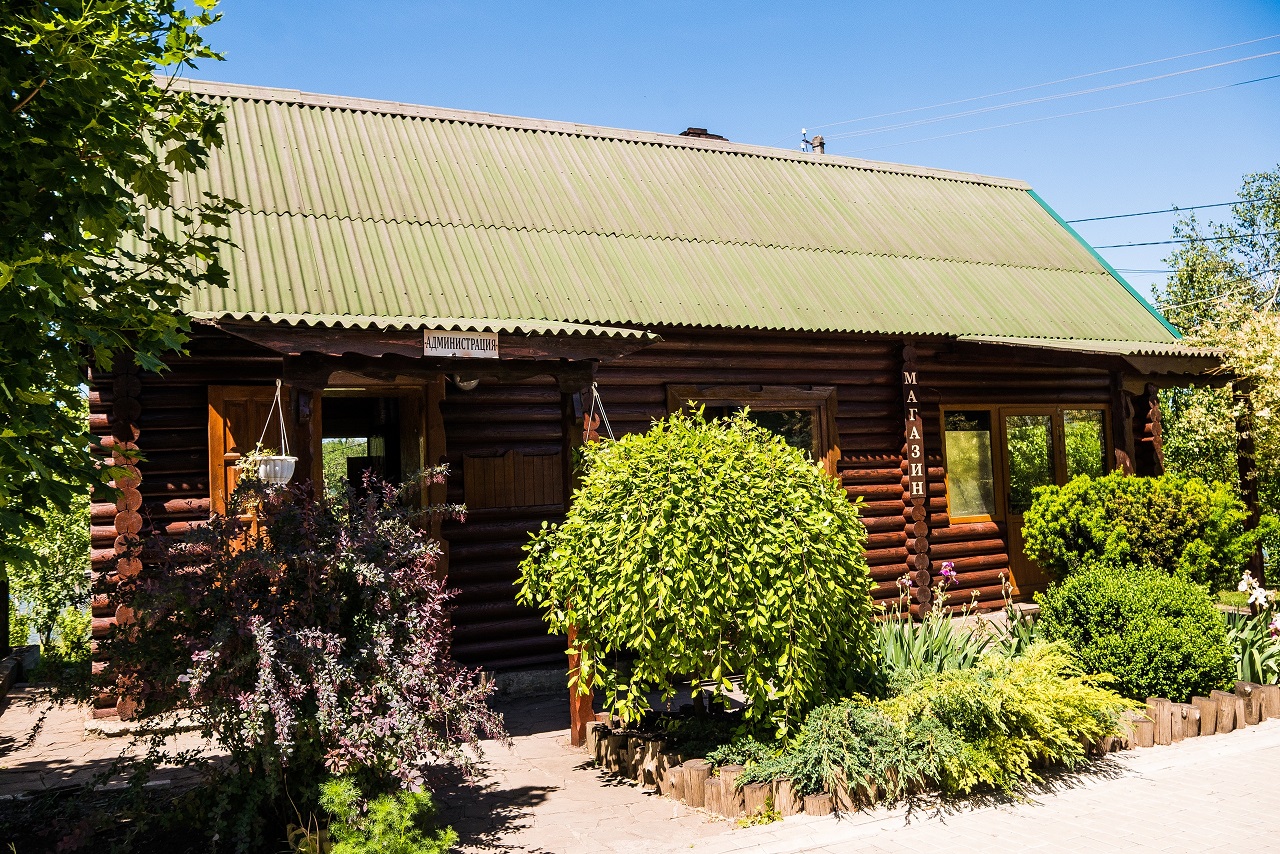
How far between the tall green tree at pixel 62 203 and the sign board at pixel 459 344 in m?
2.50

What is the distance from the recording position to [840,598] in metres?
6.35

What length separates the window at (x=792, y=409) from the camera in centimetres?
1130

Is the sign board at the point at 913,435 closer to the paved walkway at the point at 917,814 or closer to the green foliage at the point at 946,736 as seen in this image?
the paved walkway at the point at 917,814

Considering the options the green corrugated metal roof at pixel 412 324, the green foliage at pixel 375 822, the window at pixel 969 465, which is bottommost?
the green foliage at pixel 375 822

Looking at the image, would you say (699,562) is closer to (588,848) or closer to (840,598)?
(840,598)

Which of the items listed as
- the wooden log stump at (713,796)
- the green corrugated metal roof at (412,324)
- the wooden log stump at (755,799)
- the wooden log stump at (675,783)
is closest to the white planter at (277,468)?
the green corrugated metal roof at (412,324)

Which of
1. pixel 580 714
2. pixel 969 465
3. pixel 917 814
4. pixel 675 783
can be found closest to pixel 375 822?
pixel 675 783

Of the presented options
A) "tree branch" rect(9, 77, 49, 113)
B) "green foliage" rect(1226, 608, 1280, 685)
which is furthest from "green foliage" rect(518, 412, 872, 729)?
"tree branch" rect(9, 77, 49, 113)

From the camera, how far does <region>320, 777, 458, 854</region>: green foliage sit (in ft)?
15.3

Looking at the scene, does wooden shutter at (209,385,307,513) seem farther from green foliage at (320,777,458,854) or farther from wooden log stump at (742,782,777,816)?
wooden log stump at (742,782,777,816)

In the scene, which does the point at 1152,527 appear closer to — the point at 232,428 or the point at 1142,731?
the point at 1142,731

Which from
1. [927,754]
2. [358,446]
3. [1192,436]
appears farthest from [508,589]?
[358,446]

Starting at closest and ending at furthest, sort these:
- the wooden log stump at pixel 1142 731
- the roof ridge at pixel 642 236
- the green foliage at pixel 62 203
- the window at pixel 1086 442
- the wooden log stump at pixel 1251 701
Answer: the green foliage at pixel 62 203 < the wooden log stump at pixel 1142 731 < the wooden log stump at pixel 1251 701 < the roof ridge at pixel 642 236 < the window at pixel 1086 442

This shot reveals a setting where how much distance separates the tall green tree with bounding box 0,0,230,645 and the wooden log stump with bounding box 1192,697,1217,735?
24.5 ft
